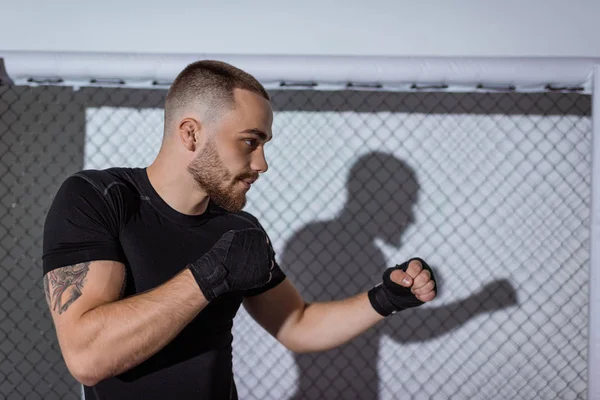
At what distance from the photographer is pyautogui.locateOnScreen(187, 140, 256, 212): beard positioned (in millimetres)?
1271

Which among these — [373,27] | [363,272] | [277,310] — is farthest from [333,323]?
[373,27]

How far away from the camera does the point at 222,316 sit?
4.40 feet

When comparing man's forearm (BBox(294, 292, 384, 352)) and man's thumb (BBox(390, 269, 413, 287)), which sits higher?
man's thumb (BBox(390, 269, 413, 287))

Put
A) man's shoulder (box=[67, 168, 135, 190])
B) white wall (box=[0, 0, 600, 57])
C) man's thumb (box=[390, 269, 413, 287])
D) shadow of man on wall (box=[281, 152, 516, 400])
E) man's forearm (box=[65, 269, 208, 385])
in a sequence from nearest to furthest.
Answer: man's forearm (box=[65, 269, 208, 385])
man's shoulder (box=[67, 168, 135, 190])
man's thumb (box=[390, 269, 413, 287])
white wall (box=[0, 0, 600, 57])
shadow of man on wall (box=[281, 152, 516, 400])

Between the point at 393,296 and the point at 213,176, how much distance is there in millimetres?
549

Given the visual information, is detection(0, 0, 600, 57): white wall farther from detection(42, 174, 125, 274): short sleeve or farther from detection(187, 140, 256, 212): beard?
detection(42, 174, 125, 274): short sleeve

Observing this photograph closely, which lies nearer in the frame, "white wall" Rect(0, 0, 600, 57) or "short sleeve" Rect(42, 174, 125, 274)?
"short sleeve" Rect(42, 174, 125, 274)

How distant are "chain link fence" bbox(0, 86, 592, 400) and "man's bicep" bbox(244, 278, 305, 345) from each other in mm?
878

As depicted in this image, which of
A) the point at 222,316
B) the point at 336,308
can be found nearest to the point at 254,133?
the point at 222,316

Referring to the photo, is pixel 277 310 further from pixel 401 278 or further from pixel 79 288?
pixel 79 288

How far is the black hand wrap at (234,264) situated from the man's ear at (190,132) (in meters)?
0.25

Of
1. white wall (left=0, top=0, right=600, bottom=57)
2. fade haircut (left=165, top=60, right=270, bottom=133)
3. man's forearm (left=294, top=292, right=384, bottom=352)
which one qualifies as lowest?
man's forearm (left=294, top=292, right=384, bottom=352)

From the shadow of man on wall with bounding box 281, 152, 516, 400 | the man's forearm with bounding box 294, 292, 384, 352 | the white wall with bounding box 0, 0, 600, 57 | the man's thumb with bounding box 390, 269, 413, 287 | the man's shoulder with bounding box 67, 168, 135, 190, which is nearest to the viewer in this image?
the man's shoulder with bounding box 67, 168, 135, 190

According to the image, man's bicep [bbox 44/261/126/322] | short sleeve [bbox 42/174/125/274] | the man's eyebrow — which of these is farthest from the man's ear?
man's bicep [bbox 44/261/126/322]
